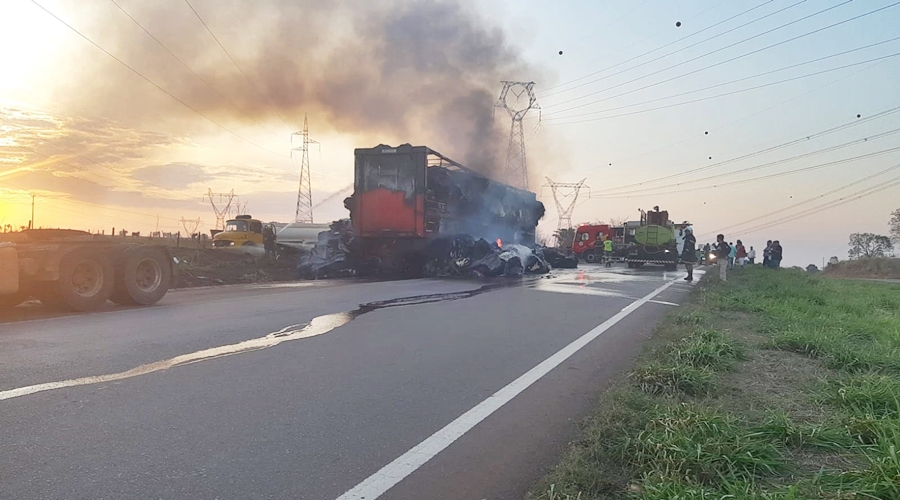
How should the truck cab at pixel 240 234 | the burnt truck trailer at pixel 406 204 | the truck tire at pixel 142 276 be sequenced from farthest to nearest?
the truck cab at pixel 240 234
the burnt truck trailer at pixel 406 204
the truck tire at pixel 142 276

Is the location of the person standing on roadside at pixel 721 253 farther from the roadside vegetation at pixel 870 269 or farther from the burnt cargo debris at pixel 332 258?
the roadside vegetation at pixel 870 269

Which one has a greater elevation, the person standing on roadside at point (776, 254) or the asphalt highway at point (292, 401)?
the person standing on roadside at point (776, 254)

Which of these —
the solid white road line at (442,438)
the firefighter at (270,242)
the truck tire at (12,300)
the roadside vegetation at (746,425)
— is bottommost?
the solid white road line at (442,438)

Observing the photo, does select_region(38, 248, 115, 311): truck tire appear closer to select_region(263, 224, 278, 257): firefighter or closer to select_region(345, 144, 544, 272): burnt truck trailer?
select_region(345, 144, 544, 272): burnt truck trailer

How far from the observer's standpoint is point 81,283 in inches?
391

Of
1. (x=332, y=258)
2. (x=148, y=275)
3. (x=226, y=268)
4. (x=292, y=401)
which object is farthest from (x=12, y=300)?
(x=332, y=258)

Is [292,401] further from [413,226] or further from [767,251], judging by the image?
[767,251]

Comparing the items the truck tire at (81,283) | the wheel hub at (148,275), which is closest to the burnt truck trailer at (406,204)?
the wheel hub at (148,275)

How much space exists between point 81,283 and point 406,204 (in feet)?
36.0

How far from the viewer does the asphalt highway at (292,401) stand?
3.41 m

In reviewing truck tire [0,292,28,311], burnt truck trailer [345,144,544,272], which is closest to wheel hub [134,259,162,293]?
truck tire [0,292,28,311]

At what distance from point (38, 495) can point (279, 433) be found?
1358 mm

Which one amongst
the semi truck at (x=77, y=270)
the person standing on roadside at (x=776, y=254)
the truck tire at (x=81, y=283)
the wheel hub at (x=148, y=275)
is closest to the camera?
the semi truck at (x=77, y=270)

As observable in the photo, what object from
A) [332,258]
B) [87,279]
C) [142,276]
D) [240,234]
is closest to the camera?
[87,279]
